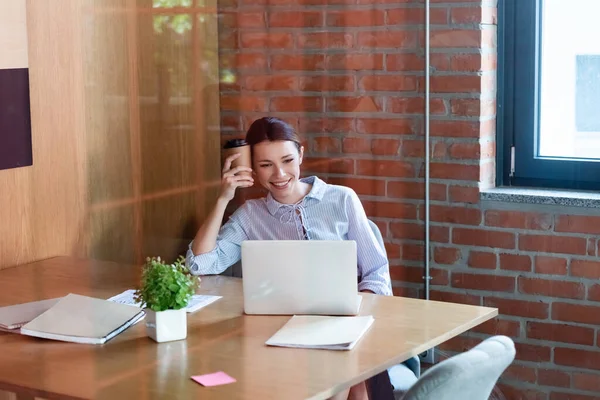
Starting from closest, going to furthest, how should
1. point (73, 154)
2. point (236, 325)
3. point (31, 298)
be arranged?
point (236, 325), point (31, 298), point (73, 154)

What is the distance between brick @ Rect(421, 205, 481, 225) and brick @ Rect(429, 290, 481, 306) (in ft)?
0.87

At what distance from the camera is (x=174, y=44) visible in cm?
374

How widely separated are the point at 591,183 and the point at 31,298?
1905 mm

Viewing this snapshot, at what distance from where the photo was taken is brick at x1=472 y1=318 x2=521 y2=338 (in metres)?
3.51

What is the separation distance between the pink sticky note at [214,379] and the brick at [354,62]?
5.75 ft

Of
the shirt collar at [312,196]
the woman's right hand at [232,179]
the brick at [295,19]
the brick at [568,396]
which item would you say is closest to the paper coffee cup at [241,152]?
the woman's right hand at [232,179]

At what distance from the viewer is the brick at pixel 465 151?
11.4 ft

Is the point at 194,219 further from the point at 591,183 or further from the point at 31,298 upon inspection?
the point at 591,183

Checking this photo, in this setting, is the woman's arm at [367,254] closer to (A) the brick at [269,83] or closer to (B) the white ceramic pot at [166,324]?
(A) the brick at [269,83]

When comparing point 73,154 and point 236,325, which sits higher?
point 73,154

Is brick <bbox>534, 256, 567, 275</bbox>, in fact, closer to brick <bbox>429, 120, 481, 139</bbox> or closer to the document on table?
brick <bbox>429, 120, 481, 139</bbox>

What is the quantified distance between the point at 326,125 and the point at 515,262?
87cm

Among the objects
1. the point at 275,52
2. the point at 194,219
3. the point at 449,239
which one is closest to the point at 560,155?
the point at 449,239

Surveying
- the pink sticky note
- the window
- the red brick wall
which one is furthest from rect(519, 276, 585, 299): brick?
the pink sticky note
